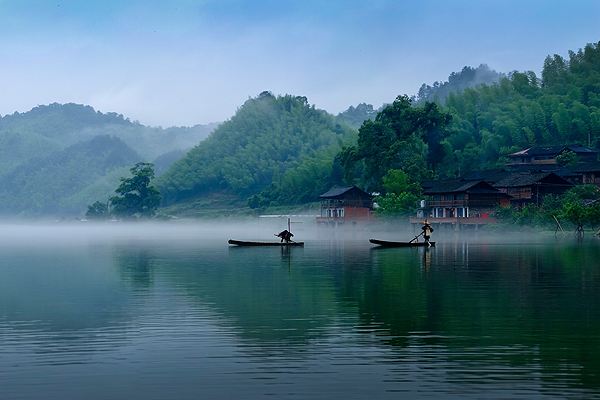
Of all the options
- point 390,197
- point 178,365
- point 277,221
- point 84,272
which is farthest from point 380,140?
point 178,365

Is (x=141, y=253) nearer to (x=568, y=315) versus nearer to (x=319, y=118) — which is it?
(x=568, y=315)

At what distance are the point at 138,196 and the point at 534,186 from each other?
266 ft

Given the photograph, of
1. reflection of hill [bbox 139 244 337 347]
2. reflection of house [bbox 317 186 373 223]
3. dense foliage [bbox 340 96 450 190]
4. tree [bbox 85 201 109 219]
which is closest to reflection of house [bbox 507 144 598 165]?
dense foliage [bbox 340 96 450 190]

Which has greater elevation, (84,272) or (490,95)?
(490,95)

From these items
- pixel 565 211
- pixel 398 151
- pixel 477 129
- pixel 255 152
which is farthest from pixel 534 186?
pixel 255 152

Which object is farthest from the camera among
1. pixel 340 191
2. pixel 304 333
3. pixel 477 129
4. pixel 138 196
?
pixel 138 196

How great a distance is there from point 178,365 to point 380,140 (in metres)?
95.2

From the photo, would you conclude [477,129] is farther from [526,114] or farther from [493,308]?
[493,308]

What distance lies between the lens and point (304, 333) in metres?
22.8

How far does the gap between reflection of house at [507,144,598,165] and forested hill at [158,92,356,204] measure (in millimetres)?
48962

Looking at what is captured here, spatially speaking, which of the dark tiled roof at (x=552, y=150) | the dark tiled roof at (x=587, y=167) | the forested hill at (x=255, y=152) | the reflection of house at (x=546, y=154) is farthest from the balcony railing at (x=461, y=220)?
the forested hill at (x=255, y=152)

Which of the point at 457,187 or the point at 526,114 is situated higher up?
the point at 526,114

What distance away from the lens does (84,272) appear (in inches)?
1769

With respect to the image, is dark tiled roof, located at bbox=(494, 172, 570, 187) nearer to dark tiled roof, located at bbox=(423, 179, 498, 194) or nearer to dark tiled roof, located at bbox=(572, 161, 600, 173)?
dark tiled roof, located at bbox=(423, 179, 498, 194)
